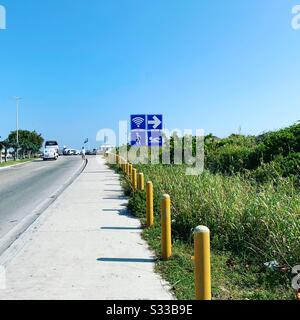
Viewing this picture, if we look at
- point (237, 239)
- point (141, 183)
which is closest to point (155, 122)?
point (141, 183)

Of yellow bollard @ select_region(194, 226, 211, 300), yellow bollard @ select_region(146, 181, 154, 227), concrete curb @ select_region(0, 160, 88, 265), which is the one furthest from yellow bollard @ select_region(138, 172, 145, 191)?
yellow bollard @ select_region(194, 226, 211, 300)

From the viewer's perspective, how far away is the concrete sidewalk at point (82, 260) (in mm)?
5230

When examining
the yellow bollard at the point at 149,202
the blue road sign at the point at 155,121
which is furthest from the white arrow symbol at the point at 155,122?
the yellow bollard at the point at 149,202

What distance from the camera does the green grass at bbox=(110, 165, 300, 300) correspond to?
5.55 meters

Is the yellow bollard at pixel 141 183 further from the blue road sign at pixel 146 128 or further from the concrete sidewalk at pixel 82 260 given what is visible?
the blue road sign at pixel 146 128

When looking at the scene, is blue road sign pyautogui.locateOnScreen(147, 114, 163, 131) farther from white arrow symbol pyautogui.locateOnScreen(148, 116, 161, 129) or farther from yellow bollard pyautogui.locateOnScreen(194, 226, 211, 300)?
yellow bollard pyautogui.locateOnScreen(194, 226, 211, 300)

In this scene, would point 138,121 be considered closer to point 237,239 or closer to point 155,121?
point 155,121

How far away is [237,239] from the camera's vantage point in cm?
733

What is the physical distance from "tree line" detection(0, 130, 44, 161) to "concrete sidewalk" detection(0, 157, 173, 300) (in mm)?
35389

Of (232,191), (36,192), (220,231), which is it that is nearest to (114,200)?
(36,192)

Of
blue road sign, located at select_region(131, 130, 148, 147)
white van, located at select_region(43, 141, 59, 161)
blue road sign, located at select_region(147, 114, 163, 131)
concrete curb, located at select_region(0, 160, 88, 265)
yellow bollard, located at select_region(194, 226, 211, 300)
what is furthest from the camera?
white van, located at select_region(43, 141, 59, 161)

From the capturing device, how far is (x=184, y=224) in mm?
8586

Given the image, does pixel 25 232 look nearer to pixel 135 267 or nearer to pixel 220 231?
pixel 135 267

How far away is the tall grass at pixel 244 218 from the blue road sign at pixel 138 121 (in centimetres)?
717
